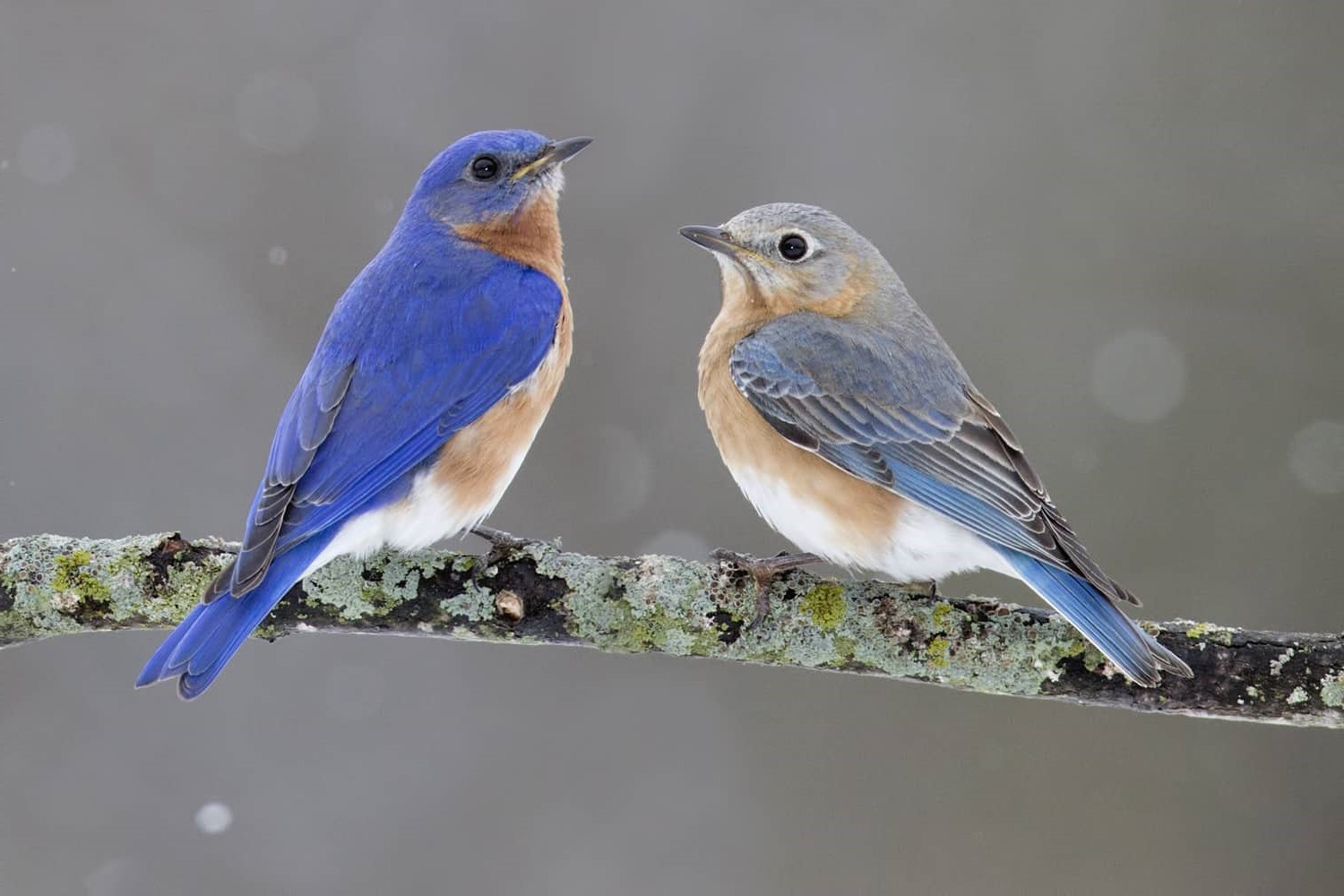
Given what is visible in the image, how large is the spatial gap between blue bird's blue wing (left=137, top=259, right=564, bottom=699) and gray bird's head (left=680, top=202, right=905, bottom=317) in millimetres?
658

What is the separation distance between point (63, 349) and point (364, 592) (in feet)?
16.5

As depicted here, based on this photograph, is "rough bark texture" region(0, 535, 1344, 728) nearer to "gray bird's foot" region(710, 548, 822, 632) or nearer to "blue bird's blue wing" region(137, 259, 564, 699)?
"gray bird's foot" region(710, 548, 822, 632)

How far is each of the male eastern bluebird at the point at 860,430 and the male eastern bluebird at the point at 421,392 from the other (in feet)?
2.26

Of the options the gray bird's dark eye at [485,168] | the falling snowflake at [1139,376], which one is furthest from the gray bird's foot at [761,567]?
the falling snowflake at [1139,376]

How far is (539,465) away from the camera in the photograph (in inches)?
291

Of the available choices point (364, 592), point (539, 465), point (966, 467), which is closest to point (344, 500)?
point (364, 592)

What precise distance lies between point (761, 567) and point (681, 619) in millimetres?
281

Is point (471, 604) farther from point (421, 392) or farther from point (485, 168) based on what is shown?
point (485, 168)

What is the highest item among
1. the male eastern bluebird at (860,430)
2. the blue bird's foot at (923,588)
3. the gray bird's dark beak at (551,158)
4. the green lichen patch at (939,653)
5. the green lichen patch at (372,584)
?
the gray bird's dark beak at (551,158)

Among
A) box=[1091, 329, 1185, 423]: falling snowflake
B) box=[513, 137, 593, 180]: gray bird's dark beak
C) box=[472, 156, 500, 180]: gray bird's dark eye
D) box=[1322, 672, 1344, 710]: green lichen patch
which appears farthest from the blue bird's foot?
box=[1091, 329, 1185, 423]: falling snowflake

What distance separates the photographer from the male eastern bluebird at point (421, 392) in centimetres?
384

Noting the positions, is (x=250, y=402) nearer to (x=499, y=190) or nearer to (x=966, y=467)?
(x=499, y=190)

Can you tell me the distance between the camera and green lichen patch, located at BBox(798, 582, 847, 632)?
155 inches

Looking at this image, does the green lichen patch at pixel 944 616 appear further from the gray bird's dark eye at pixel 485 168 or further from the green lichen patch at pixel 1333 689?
the gray bird's dark eye at pixel 485 168
